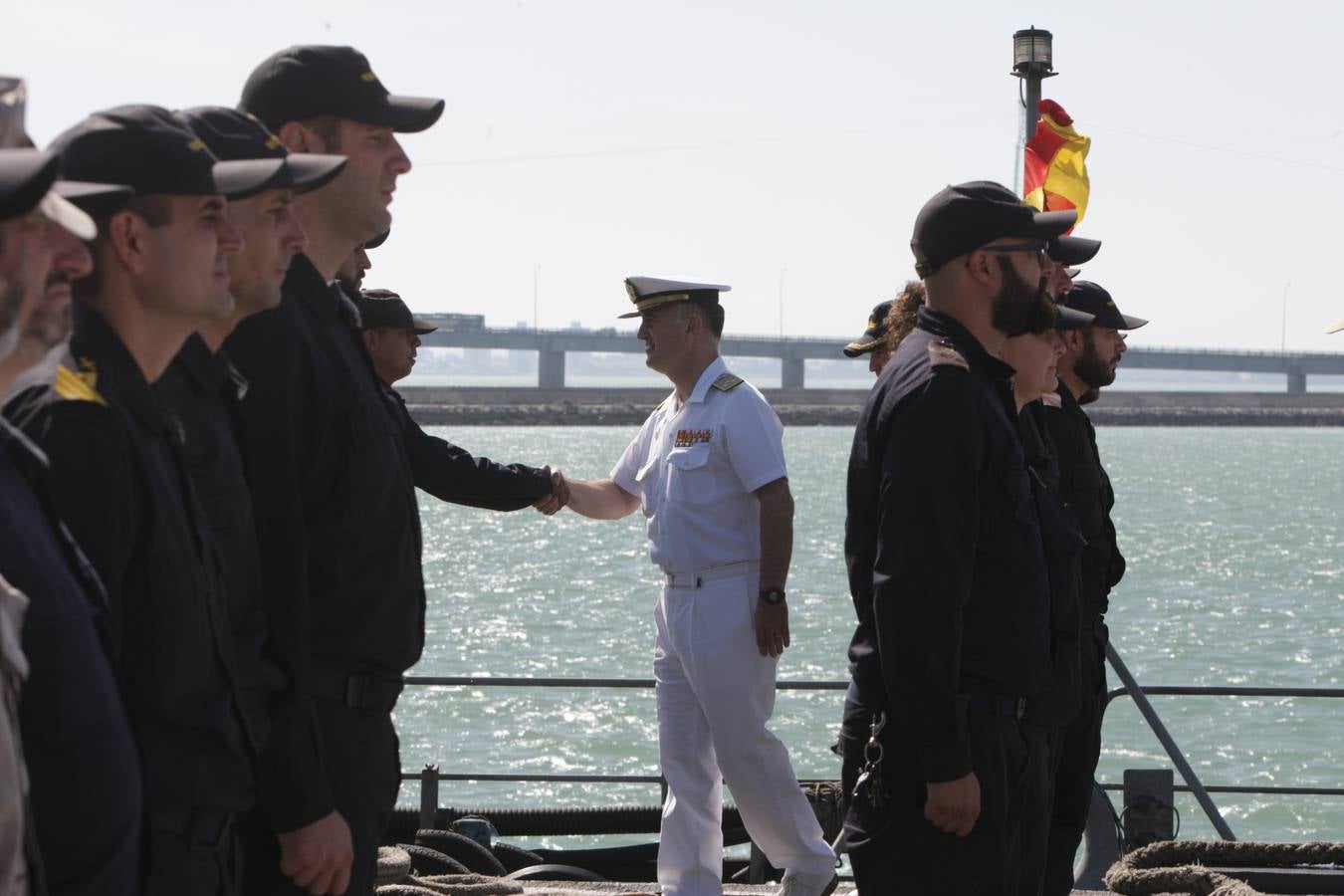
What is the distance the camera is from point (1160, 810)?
7.01 m

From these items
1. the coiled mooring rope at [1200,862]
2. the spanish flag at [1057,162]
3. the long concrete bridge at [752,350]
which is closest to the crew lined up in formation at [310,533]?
the coiled mooring rope at [1200,862]

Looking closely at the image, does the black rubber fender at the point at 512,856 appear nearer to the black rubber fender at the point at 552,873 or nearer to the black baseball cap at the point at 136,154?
the black rubber fender at the point at 552,873

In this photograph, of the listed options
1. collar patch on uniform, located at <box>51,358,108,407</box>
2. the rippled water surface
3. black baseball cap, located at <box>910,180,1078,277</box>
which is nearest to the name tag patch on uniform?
black baseball cap, located at <box>910,180,1078,277</box>

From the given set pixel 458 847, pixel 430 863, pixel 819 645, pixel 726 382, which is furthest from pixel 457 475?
pixel 819 645

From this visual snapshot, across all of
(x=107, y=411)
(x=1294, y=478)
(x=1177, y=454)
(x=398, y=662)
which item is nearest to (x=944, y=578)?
(x=398, y=662)

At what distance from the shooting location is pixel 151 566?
2.76 meters

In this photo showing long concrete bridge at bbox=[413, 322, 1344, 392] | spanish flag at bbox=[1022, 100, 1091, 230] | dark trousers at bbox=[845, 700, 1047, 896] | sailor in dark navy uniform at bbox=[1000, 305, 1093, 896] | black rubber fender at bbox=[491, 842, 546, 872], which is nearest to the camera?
dark trousers at bbox=[845, 700, 1047, 896]

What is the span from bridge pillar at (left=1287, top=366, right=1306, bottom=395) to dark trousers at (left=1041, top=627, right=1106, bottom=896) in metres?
127

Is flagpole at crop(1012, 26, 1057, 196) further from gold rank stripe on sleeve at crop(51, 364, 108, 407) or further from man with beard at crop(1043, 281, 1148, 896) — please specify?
gold rank stripe on sleeve at crop(51, 364, 108, 407)

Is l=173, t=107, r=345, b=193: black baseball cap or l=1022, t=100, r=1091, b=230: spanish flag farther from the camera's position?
l=1022, t=100, r=1091, b=230: spanish flag

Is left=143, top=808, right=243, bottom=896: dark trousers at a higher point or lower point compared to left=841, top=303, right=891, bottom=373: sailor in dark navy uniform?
lower

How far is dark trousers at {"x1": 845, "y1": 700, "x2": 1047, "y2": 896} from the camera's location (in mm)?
4141

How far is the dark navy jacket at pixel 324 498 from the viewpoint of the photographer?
340 centimetres

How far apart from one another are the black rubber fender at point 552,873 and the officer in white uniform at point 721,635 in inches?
21.1
